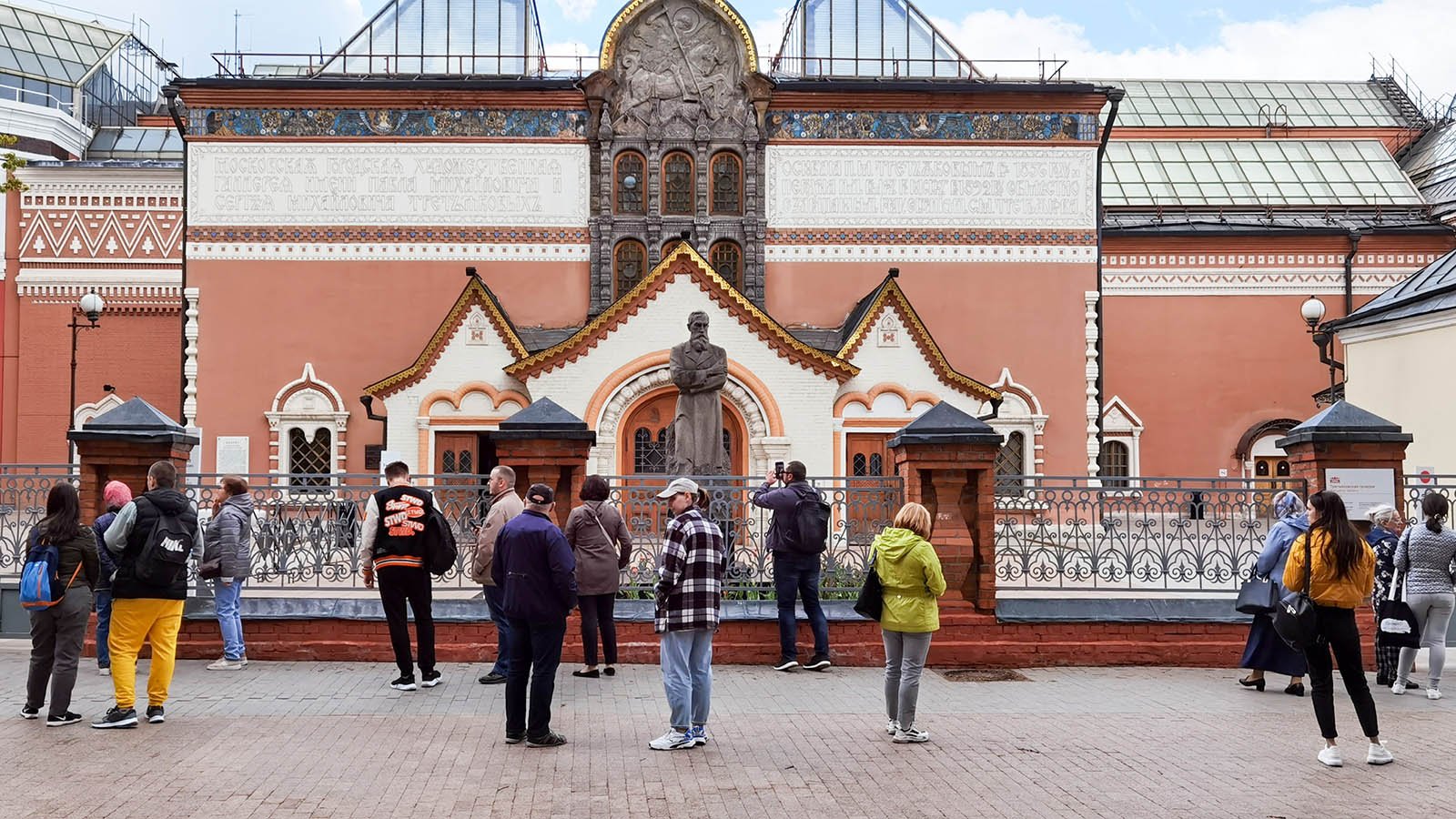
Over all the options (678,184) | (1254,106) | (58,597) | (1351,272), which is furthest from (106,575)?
(1254,106)

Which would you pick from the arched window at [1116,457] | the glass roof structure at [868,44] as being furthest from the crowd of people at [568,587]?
the arched window at [1116,457]

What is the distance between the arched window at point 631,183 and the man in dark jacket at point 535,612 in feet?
61.3

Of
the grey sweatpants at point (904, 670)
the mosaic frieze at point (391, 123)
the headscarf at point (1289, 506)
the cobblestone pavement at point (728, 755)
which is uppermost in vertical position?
the mosaic frieze at point (391, 123)

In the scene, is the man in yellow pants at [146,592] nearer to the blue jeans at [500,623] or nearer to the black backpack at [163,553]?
the black backpack at [163,553]

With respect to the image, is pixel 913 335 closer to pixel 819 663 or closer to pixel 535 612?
pixel 819 663

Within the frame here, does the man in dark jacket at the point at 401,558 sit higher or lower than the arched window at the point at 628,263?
lower

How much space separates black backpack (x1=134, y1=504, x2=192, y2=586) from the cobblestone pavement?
1.04 metres

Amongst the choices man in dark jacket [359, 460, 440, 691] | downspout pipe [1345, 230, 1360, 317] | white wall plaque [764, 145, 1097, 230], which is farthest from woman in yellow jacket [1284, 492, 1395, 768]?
downspout pipe [1345, 230, 1360, 317]

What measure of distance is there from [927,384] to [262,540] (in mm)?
15094

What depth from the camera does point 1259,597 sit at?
1070cm

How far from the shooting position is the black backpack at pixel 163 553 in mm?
8852

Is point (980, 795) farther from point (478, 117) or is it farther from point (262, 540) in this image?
point (478, 117)

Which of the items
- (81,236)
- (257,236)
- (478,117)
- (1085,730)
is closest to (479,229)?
(478,117)

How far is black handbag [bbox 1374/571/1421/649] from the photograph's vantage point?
10523mm
